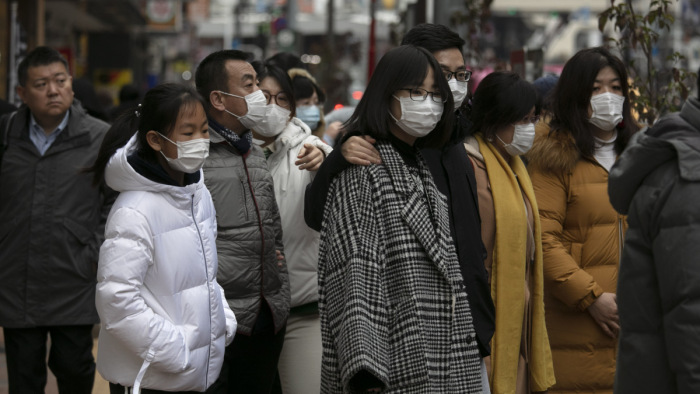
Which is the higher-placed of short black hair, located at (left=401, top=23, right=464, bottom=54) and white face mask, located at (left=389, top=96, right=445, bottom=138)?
short black hair, located at (left=401, top=23, right=464, bottom=54)

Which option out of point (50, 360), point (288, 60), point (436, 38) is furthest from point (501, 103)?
point (288, 60)

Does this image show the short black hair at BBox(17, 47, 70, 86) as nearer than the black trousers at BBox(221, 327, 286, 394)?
No

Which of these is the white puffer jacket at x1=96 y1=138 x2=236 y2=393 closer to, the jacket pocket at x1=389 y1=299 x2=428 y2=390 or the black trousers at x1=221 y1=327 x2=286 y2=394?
the black trousers at x1=221 y1=327 x2=286 y2=394

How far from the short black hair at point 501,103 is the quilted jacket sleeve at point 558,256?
463 mm

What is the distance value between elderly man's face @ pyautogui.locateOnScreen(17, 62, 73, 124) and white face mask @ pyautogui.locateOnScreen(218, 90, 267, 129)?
1411 millimetres

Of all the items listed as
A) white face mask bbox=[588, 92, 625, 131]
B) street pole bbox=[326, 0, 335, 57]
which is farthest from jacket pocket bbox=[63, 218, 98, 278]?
street pole bbox=[326, 0, 335, 57]

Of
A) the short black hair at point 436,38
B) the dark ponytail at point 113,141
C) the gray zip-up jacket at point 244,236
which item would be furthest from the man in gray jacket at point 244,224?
the short black hair at point 436,38

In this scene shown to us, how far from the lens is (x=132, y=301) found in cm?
411

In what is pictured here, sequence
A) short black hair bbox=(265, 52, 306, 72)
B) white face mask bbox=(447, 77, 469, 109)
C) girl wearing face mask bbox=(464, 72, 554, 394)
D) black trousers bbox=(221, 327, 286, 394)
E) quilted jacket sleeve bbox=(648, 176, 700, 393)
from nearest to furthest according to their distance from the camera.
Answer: quilted jacket sleeve bbox=(648, 176, 700, 393) < girl wearing face mask bbox=(464, 72, 554, 394) < white face mask bbox=(447, 77, 469, 109) < black trousers bbox=(221, 327, 286, 394) < short black hair bbox=(265, 52, 306, 72)

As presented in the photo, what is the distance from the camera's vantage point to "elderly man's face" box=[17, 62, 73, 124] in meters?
6.21

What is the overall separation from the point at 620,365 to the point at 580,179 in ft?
6.85

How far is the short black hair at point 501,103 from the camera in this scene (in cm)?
512

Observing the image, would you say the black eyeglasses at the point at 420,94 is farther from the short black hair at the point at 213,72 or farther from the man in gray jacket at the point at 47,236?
the man in gray jacket at the point at 47,236

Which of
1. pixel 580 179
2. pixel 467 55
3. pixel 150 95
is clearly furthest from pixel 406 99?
pixel 467 55
